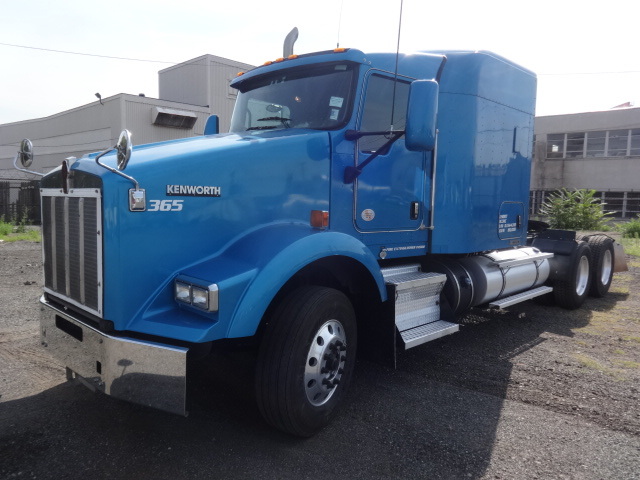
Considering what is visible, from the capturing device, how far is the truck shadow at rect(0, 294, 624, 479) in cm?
299

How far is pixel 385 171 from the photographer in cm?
430

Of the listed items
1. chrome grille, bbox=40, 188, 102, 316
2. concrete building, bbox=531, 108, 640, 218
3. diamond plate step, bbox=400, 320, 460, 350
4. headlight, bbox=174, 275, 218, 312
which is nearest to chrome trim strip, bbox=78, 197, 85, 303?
chrome grille, bbox=40, 188, 102, 316

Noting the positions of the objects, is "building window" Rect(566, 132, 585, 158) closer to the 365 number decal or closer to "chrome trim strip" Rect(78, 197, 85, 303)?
the 365 number decal

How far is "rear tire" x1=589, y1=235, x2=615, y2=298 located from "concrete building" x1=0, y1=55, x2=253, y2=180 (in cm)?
1373

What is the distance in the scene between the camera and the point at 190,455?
123 inches

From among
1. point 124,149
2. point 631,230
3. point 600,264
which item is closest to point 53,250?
point 124,149

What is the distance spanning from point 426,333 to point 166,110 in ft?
60.5

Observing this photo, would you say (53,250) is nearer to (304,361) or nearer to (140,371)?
(140,371)

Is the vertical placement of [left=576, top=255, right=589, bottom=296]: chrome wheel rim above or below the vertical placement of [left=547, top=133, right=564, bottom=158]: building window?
below

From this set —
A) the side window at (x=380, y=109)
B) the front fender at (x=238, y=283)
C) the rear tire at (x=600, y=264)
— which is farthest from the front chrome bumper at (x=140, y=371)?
the rear tire at (x=600, y=264)

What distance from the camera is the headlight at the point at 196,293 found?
9.21ft

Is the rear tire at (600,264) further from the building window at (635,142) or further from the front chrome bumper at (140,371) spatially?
the building window at (635,142)

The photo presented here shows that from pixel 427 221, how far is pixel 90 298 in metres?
3.09

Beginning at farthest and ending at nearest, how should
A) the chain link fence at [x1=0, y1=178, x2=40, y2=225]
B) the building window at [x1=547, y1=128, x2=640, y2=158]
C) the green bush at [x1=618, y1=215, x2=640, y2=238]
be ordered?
the building window at [x1=547, y1=128, x2=640, y2=158] → the green bush at [x1=618, y1=215, x2=640, y2=238] → the chain link fence at [x1=0, y1=178, x2=40, y2=225]
